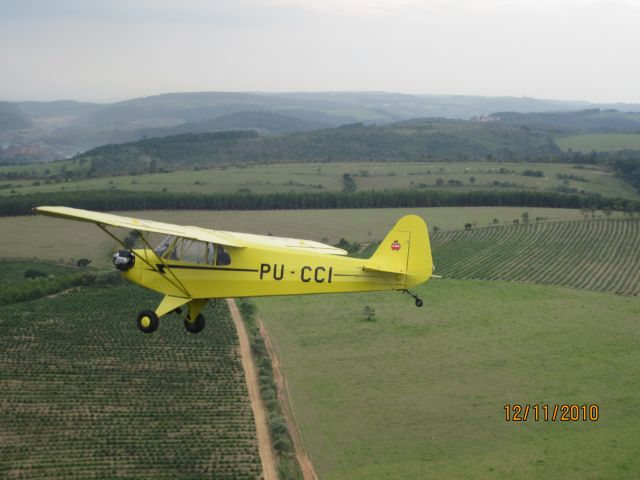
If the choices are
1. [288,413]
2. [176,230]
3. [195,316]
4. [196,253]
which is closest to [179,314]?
[195,316]

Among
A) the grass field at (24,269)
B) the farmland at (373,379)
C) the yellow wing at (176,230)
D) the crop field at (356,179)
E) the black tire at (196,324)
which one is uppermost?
the yellow wing at (176,230)

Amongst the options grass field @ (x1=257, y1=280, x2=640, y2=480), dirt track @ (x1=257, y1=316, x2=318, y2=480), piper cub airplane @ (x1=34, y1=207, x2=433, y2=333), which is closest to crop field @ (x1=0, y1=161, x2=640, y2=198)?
grass field @ (x1=257, y1=280, x2=640, y2=480)

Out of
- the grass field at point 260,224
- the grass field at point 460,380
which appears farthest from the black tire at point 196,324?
the grass field at point 260,224

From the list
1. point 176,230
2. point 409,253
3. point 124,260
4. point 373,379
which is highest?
point 176,230

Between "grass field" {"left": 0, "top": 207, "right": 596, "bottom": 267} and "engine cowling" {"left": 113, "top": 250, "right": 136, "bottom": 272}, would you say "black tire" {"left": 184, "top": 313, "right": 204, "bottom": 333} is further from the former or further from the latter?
"grass field" {"left": 0, "top": 207, "right": 596, "bottom": 267}

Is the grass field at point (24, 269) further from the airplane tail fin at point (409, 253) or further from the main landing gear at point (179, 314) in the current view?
the airplane tail fin at point (409, 253)

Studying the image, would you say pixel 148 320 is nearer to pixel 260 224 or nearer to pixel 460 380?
pixel 460 380
